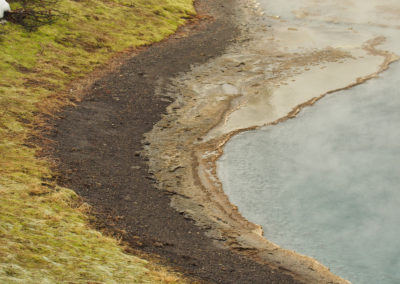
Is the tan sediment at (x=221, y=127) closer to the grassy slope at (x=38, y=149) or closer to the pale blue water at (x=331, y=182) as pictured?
the pale blue water at (x=331, y=182)

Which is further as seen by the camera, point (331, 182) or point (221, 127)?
point (221, 127)

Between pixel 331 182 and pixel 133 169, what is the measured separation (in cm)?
1228

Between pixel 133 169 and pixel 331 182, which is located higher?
pixel 331 182

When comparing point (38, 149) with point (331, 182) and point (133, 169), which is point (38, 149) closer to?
point (133, 169)

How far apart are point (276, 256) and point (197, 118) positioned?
16.4m

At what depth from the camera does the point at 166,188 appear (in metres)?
28.5

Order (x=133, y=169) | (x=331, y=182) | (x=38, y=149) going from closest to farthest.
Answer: (x=38, y=149) → (x=133, y=169) → (x=331, y=182)

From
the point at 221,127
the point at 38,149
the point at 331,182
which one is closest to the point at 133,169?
the point at 38,149

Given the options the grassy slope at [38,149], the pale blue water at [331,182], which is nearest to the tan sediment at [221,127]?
the pale blue water at [331,182]

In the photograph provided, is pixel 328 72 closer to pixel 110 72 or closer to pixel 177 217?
pixel 110 72

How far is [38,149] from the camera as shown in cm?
2883

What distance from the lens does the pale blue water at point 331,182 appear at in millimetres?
25078

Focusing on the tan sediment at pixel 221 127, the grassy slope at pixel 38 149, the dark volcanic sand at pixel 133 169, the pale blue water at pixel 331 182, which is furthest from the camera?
the pale blue water at pixel 331 182

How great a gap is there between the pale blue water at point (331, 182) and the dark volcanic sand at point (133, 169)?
4.69m
